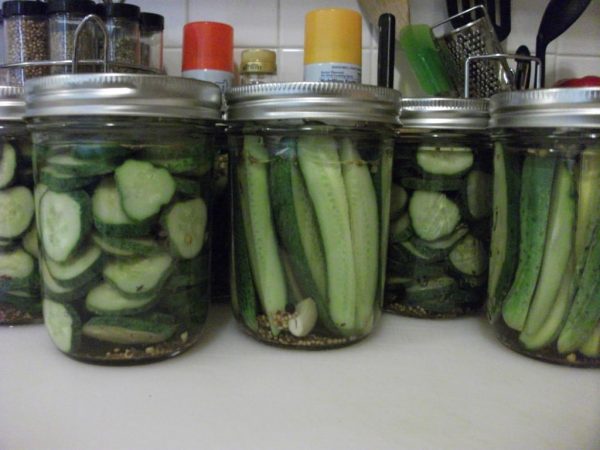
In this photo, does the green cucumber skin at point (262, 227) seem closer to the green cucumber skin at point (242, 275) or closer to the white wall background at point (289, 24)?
the green cucumber skin at point (242, 275)

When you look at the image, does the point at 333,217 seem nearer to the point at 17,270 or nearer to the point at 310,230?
the point at 310,230

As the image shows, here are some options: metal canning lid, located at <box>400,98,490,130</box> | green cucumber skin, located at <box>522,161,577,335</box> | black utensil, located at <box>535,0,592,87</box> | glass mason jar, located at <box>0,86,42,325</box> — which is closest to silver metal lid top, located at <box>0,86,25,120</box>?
glass mason jar, located at <box>0,86,42,325</box>

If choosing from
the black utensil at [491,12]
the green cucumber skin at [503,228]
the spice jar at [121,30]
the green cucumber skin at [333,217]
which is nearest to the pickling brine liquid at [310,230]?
the green cucumber skin at [333,217]

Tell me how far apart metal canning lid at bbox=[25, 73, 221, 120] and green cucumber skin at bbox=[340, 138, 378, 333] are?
0.13m

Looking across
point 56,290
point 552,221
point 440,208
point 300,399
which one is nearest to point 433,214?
point 440,208

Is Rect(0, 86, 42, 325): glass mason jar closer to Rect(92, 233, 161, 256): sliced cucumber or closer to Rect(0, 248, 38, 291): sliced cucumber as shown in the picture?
Rect(0, 248, 38, 291): sliced cucumber

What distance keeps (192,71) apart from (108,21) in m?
0.10

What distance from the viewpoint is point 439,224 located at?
1.80ft

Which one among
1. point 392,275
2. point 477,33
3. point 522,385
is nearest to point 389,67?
point 477,33

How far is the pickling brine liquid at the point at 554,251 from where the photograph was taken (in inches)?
17.5

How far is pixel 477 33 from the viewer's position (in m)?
0.65

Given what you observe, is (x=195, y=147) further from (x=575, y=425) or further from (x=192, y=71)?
(x=575, y=425)

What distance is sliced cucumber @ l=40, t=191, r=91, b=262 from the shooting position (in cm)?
43

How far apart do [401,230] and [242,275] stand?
0.17 m
